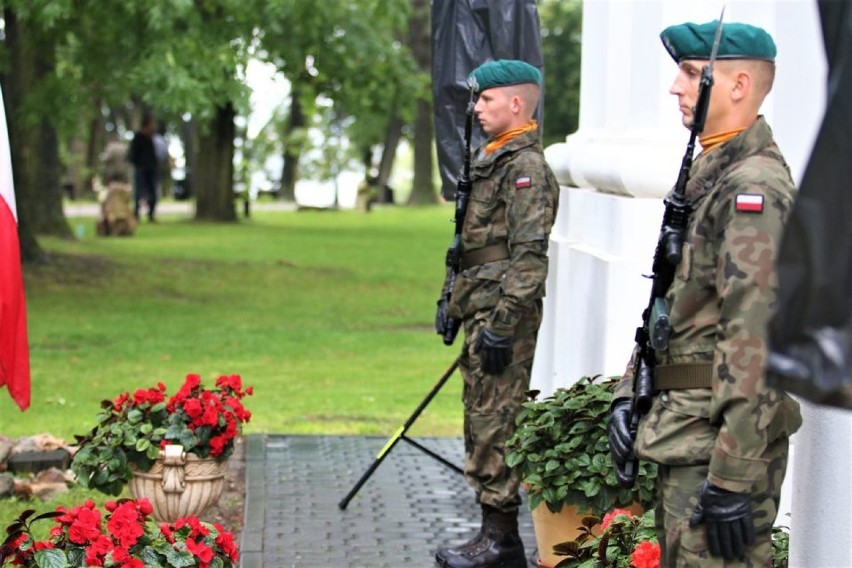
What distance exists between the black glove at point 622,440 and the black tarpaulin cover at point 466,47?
383 centimetres

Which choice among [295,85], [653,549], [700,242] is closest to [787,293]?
[700,242]

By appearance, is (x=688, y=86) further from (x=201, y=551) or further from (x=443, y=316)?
(x=443, y=316)

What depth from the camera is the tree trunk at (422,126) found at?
122 feet

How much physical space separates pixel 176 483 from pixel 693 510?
3.87 metres

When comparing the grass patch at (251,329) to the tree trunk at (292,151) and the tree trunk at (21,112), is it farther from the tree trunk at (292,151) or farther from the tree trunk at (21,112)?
the tree trunk at (292,151)

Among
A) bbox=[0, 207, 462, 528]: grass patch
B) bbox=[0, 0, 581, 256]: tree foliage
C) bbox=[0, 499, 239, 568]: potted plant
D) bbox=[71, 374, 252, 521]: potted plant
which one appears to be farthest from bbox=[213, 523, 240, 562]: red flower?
bbox=[0, 0, 581, 256]: tree foliage

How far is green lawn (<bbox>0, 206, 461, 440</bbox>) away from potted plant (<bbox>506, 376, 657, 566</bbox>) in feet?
12.6

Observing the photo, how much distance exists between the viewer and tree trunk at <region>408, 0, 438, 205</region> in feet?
122

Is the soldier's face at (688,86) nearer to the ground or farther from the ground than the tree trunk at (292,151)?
farther from the ground

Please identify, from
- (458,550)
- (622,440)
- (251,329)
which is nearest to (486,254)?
(458,550)

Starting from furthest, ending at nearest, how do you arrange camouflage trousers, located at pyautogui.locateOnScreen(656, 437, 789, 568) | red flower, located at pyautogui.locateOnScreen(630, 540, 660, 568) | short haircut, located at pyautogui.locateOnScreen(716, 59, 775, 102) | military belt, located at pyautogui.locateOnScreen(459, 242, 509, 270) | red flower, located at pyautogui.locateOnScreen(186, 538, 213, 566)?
1. military belt, located at pyautogui.locateOnScreen(459, 242, 509, 270)
2. red flower, located at pyautogui.locateOnScreen(186, 538, 213, 566)
3. red flower, located at pyautogui.locateOnScreen(630, 540, 660, 568)
4. short haircut, located at pyautogui.locateOnScreen(716, 59, 775, 102)
5. camouflage trousers, located at pyautogui.locateOnScreen(656, 437, 789, 568)

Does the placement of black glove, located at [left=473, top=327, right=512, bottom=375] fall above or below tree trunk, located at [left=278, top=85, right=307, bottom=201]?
above

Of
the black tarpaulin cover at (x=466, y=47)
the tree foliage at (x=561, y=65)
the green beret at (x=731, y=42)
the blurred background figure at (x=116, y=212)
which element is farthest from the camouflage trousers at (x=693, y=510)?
the tree foliage at (x=561, y=65)

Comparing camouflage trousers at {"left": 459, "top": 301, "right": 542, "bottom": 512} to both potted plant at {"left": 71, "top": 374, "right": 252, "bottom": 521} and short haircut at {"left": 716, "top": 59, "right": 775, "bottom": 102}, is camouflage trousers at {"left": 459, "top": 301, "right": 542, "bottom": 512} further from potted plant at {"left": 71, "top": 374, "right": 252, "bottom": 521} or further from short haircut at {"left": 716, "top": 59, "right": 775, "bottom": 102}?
short haircut at {"left": 716, "top": 59, "right": 775, "bottom": 102}
